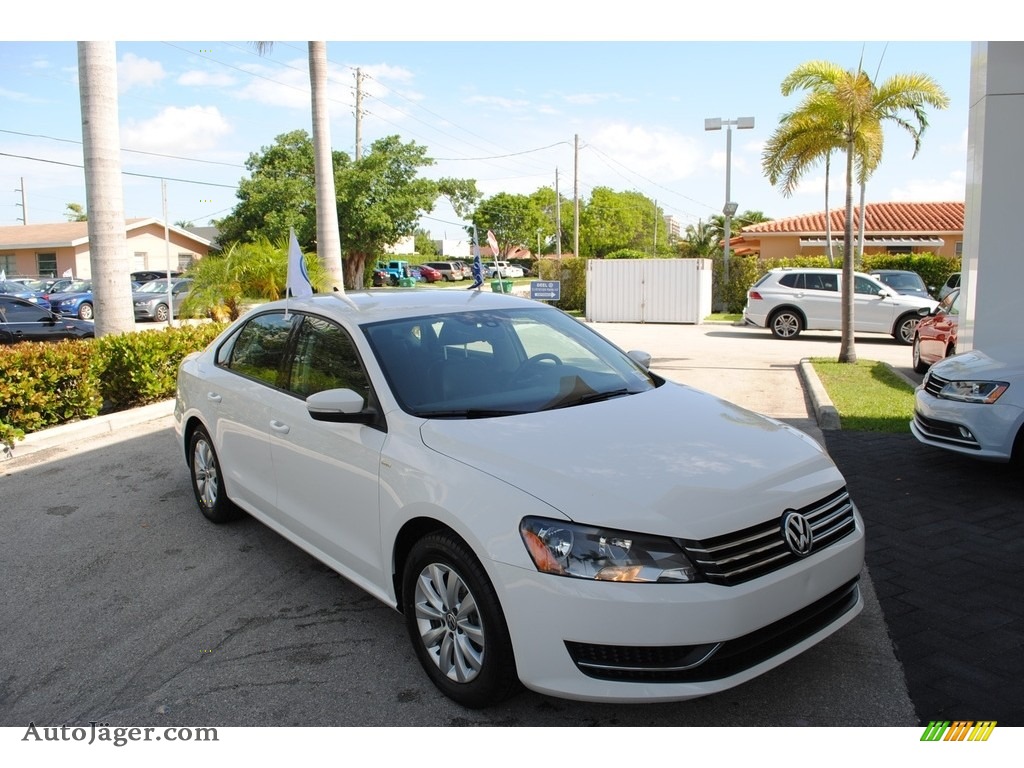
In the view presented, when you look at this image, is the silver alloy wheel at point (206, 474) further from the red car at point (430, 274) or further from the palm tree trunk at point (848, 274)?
the red car at point (430, 274)

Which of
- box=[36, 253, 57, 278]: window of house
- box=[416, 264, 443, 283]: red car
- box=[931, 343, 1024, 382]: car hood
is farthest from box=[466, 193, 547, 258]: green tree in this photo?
box=[931, 343, 1024, 382]: car hood

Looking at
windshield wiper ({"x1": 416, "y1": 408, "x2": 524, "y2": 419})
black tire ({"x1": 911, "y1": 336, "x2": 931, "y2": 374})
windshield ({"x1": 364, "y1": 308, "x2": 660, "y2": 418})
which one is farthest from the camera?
black tire ({"x1": 911, "y1": 336, "x2": 931, "y2": 374})

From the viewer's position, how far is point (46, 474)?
7.19m

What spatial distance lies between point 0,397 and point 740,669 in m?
7.68

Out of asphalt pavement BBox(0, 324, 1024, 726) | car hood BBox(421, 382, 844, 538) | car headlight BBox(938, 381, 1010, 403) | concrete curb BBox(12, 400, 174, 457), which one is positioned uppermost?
car hood BBox(421, 382, 844, 538)

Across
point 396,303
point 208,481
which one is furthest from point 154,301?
point 396,303

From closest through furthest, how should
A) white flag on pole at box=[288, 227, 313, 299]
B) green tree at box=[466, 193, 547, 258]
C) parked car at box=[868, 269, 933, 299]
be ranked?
1. white flag on pole at box=[288, 227, 313, 299]
2. parked car at box=[868, 269, 933, 299]
3. green tree at box=[466, 193, 547, 258]

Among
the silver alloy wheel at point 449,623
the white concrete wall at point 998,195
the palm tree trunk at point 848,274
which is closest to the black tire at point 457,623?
the silver alloy wheel at point 449,623

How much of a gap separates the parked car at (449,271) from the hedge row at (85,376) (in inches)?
1978

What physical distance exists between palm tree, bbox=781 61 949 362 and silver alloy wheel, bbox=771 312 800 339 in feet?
18.2

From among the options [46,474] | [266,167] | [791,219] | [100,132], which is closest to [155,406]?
[46,474]

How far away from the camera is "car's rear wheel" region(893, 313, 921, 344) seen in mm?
16984

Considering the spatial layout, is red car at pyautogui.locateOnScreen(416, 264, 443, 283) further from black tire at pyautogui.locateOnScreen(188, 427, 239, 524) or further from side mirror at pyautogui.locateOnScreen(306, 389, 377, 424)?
side mirror at pyautogui.locateOnScreen(306, 389, 377, 424)

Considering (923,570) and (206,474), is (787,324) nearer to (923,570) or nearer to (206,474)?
(923,570)
